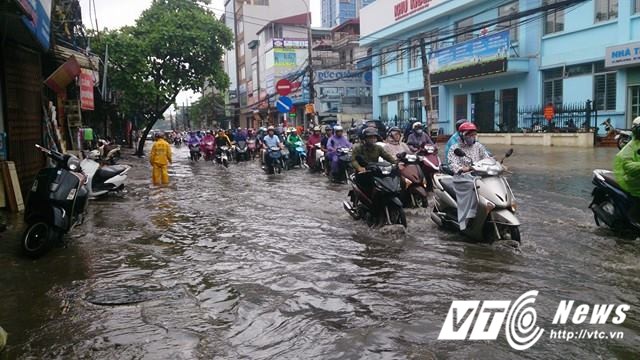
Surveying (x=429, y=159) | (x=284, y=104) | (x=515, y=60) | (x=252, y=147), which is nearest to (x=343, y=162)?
(x=429, y=159)

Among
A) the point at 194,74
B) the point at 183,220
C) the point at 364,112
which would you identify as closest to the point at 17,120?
the point at 183,220

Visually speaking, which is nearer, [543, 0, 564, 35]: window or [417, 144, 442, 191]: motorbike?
[417, 144, 442, 191]: motorbike

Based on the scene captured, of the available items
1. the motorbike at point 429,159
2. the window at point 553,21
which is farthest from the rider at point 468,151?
the window at point 553,21

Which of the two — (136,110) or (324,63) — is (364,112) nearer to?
(324,63)

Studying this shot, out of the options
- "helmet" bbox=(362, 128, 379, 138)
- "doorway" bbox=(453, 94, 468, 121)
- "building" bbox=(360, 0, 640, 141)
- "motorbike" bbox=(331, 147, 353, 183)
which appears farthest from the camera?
"doorway" bbox=(453, 94, 468, 121)

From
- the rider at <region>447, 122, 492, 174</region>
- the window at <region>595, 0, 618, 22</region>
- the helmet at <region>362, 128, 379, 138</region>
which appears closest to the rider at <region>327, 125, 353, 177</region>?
the helmet at <region>362, 128, 379, 138</region>

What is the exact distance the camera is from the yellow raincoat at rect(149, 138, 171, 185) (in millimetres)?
13562

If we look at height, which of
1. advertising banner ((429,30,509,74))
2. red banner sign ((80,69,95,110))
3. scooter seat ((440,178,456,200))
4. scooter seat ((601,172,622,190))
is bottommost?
scooter seat ((440,178,456,200))

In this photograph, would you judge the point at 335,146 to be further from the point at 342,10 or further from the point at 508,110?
the point at 342,10

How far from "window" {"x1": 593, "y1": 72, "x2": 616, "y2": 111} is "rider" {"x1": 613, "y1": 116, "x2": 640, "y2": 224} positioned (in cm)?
1750

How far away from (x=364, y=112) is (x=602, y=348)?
4177cm

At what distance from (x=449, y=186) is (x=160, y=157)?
8994 millimetres

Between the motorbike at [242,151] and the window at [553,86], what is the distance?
14.1 meters

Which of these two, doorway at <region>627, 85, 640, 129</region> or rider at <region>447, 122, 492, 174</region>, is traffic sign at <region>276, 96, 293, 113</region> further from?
rider at <region>447, 122, 492, 174</region>
